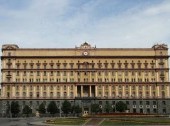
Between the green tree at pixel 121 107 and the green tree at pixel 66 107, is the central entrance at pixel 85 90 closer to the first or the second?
the green tree at pixel 66 107

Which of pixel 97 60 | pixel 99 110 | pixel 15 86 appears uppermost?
pixel 97 60

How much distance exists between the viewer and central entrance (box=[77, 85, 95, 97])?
161750 millimetres

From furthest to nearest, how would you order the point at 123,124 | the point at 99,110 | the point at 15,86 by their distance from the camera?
1. the point at 15,86
2. the point at 99,110
3. the point at 123,124

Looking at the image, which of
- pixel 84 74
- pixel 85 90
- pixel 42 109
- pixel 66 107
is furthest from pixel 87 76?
pixel 42 109

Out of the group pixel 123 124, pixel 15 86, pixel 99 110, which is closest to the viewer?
pixel 123 124

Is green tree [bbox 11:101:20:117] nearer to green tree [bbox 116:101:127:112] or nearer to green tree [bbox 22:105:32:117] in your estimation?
green tree [bbox 22:105:32:117]

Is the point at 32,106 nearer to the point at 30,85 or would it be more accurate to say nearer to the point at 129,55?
the point at 30,85

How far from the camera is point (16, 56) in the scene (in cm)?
16325

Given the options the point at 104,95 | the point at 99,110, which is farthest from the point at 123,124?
the point at 104,95

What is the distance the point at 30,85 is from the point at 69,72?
1699 centimetres

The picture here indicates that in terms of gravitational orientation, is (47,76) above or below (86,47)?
below

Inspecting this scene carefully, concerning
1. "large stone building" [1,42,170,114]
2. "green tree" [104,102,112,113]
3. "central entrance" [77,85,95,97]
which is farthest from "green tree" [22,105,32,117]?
"green tree" [104,102,112,113]

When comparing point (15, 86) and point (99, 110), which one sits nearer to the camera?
point (99, 110)

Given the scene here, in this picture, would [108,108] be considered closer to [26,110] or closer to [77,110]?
[77,110]
